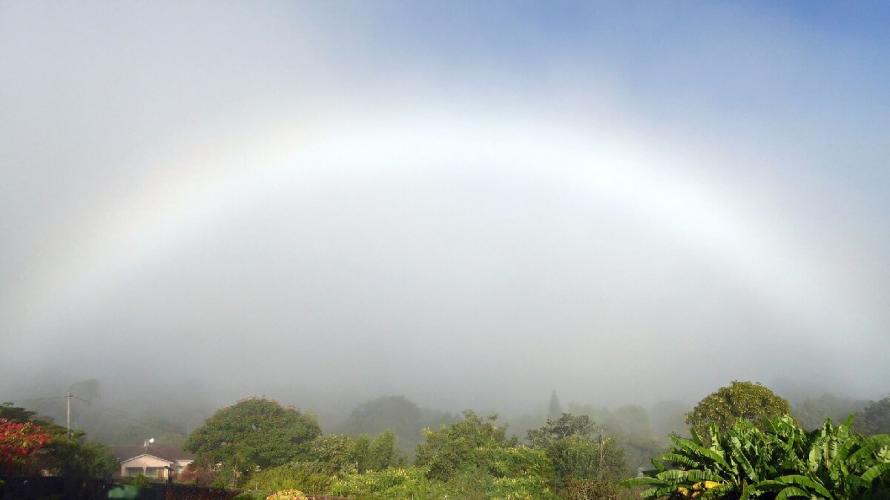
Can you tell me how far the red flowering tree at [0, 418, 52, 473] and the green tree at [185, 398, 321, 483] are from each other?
2750 centimetres

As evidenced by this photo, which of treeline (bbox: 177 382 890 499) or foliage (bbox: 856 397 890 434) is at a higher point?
treeline (bbox: 177 382 890 499)

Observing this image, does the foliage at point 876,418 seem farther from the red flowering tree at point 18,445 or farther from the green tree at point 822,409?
the red flowering tree at point 18,445

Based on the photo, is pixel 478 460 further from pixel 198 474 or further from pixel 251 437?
pixel 198 474

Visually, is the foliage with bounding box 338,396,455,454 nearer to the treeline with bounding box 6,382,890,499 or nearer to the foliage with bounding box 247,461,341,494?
the treeline with bounding box 6,382,890,499

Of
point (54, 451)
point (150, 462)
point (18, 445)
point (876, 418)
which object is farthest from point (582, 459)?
point (876, 418)

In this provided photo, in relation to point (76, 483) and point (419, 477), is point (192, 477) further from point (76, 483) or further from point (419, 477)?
point (76, 483)

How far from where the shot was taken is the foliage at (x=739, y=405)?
32.0 metres

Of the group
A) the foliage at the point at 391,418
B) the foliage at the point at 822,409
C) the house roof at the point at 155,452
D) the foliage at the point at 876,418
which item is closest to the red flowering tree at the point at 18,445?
the house roof at the point at 155,452

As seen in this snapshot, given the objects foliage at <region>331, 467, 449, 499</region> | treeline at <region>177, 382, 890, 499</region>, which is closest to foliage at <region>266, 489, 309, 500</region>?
treeline at <region>177, 382, 890, 499</region>

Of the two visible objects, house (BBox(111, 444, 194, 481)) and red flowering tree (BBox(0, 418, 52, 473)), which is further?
house (BBox(111, 444, 194, 481))

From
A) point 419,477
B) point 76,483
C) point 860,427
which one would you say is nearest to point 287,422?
point 419,477

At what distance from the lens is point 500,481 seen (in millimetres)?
27141

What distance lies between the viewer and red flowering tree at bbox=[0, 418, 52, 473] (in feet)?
62.6

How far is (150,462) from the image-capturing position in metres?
64.1
